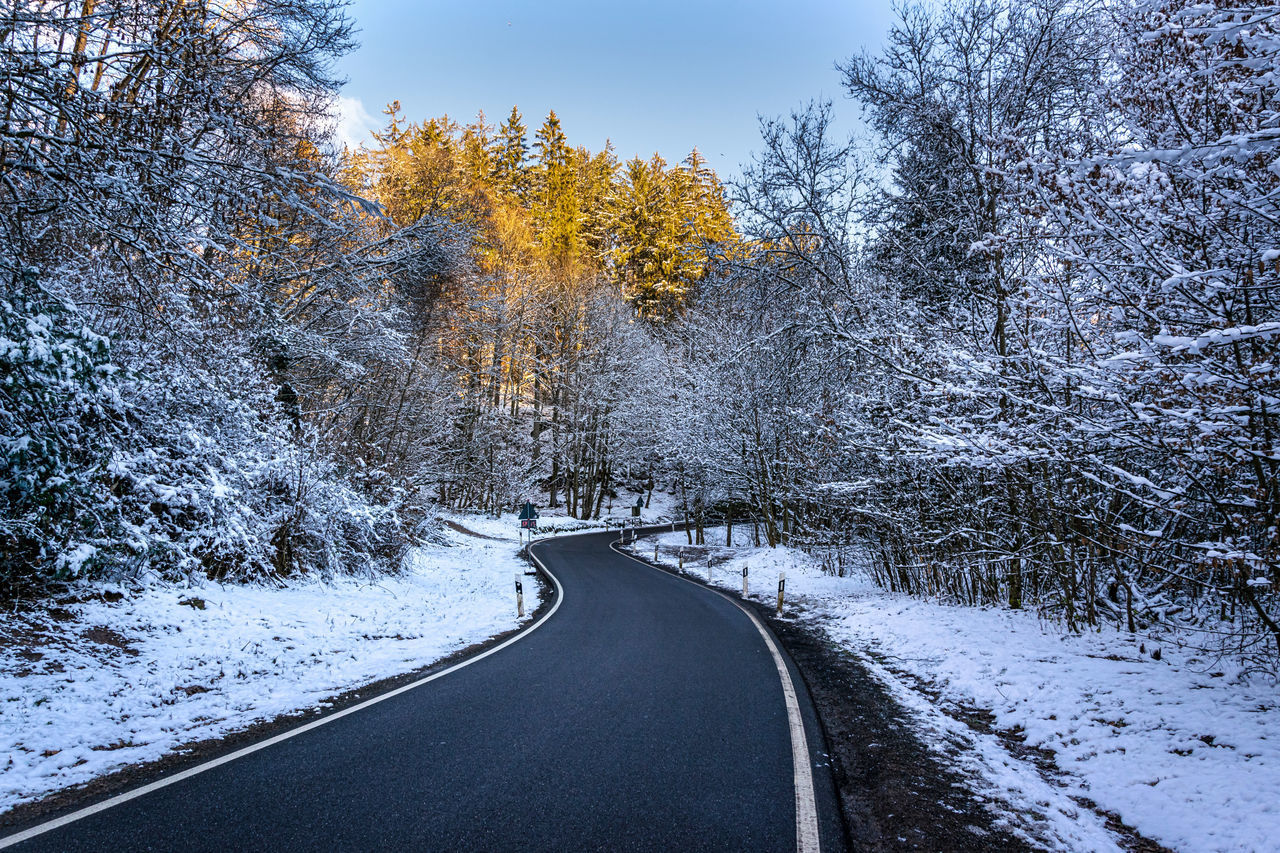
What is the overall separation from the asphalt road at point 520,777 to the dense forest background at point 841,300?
3493mm

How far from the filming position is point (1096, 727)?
16.9ft

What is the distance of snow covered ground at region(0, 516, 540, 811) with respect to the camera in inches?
183

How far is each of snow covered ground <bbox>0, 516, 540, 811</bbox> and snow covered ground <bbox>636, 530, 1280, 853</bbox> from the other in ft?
20.3

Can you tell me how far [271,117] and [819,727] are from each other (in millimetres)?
11563

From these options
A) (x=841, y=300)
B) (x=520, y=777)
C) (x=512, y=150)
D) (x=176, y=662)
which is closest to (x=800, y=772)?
(x=520, y=777)

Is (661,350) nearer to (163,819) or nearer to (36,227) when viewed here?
(36,227)

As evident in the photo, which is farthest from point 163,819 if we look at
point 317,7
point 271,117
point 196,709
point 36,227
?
point 271,117

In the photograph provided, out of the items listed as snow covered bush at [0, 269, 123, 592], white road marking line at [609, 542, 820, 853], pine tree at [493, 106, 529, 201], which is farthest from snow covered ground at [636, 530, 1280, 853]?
pine tree at [493, 106, 529, 201]

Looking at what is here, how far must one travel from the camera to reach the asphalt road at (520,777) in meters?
3.38

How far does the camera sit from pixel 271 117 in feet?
31.4

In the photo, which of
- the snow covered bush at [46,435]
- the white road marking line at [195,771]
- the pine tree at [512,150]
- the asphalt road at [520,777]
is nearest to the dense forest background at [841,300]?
the snow covered bush at [46,435]

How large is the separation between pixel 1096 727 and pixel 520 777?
16.0ft

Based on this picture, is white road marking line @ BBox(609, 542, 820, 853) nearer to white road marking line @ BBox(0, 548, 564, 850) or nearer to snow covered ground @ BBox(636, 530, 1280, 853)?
snow covered ground @ BBox(636, 530, 1280, 853)

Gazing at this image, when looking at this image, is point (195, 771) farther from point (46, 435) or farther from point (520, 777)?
point (46, 435)
